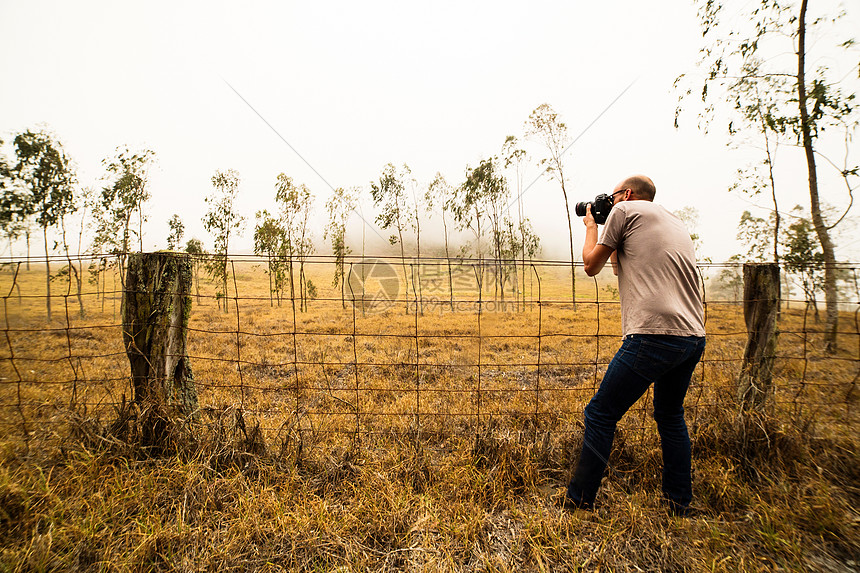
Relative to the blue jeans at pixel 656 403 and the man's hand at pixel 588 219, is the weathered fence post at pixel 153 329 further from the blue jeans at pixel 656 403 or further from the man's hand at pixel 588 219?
the man's hand at pixel 588 219

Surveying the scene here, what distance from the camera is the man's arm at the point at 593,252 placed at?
227 centimetres

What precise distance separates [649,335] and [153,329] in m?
3.66

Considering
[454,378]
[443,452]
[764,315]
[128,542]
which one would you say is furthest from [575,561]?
[454,378]

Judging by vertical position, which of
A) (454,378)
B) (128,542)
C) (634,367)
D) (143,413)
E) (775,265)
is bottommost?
(454,378)

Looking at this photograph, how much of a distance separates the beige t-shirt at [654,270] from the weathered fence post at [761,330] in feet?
5.44

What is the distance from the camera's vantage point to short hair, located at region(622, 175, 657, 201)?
8.05 ft

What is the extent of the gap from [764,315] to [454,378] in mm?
4456

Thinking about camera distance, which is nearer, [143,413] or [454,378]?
[143,413]

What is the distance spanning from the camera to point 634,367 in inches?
83.6

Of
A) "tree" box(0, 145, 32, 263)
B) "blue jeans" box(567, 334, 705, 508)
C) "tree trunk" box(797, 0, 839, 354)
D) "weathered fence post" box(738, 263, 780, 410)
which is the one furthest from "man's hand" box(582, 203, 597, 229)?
"tree" box(0, 145, 32, 263)

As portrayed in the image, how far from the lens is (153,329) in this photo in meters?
2.85

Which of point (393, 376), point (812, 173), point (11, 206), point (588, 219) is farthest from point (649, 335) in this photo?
point (11, 206)

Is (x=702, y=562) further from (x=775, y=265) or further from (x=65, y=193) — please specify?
(x=65, y=193)

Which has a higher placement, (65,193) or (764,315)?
(65,193)
